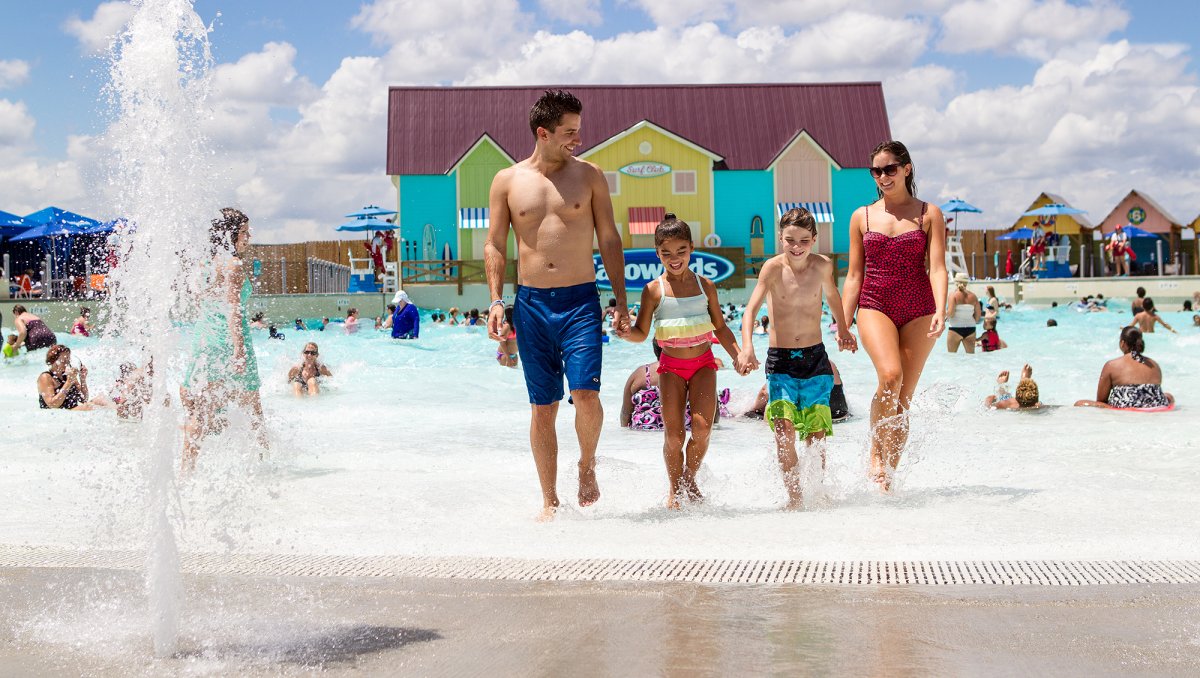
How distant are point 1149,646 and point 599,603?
5.08 ft

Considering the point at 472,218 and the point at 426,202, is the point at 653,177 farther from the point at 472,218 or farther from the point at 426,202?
the point at 426,202

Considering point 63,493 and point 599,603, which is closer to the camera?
point 599,603

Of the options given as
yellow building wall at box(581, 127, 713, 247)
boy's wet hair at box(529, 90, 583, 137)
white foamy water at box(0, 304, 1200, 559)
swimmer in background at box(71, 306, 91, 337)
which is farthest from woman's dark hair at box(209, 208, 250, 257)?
yellow building wall at box(581, 127, 713, 247)

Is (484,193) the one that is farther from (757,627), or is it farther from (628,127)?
(757,627)

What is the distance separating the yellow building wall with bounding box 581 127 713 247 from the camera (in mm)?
35875

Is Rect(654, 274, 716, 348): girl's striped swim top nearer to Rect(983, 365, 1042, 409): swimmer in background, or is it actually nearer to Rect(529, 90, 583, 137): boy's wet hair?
Rect(529, 90, 583, 137): boy's wet hair

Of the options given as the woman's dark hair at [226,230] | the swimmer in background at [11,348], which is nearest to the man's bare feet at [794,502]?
the woman's dark hair at [226,230]

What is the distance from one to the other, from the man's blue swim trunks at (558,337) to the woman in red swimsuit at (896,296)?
1533 mm

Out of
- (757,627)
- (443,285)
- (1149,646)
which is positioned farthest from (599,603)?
(443,285)

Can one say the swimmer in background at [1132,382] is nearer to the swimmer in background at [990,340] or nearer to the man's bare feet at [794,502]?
the man's bare feet at [794,502]

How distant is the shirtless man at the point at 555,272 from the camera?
5398mm

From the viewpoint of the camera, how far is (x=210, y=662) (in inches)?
121

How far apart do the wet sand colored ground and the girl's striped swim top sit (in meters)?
2.02

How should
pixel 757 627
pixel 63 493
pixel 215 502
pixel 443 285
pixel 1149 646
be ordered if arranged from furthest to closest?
pixel 443 285, pixel 63 493, pixel 215 502, pixel 757 627, pixel 1149 646
